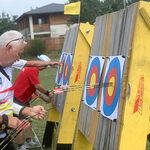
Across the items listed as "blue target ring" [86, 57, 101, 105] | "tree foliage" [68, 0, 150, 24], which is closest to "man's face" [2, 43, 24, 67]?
"blue target ring" [86, 57, 101, 105]

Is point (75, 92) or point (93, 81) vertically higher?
point (93, 81)

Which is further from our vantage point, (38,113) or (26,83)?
(26,83)

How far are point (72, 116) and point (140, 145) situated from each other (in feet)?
5.73

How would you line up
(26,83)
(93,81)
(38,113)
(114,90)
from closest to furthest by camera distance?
(114,90)
(38,113)
(93,81)
(26,83)

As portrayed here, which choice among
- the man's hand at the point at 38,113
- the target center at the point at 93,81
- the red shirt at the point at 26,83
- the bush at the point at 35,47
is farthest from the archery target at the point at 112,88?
the bush at the point at 35,47

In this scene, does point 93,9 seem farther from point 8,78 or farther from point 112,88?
point 112,88

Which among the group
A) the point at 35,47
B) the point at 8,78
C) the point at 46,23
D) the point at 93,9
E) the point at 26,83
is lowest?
the point at 35,47

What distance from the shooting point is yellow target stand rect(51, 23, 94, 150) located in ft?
12.3

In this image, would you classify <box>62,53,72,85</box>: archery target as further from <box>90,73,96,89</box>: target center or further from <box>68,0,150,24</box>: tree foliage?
<box>68,0,150,24</box>: tree foliage

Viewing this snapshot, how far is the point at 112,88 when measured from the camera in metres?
2.36

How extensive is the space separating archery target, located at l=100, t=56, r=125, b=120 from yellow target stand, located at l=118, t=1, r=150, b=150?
0.46 ft

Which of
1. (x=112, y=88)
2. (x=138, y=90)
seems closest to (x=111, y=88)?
(x=112, y=88)

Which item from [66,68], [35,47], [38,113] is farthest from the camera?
[35,47]

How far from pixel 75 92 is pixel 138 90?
172 centimetres
